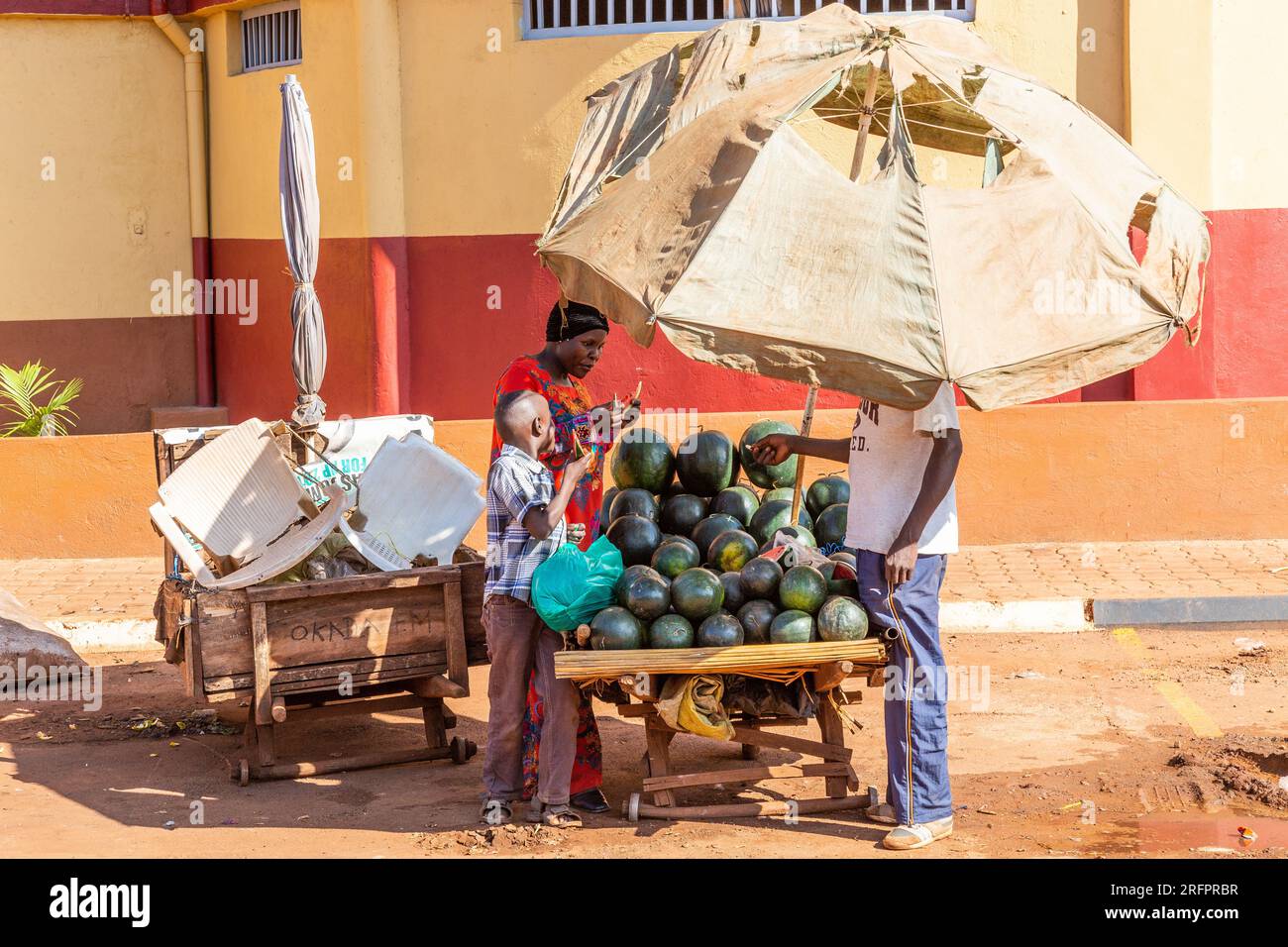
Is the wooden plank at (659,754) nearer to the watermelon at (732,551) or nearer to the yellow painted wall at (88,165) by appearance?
the watermelon at (732,551)

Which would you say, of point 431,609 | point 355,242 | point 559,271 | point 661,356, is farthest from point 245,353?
point 559,271

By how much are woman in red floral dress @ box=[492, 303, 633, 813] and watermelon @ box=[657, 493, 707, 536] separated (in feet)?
1.61

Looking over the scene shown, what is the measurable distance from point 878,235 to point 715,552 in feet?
6.08

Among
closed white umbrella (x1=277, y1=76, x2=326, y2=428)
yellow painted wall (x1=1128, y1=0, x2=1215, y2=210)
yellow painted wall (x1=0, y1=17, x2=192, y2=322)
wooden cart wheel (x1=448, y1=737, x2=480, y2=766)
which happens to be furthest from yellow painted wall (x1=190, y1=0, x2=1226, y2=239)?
wooden cart wheel (x1=448, y1=737, x2=480, y2=766)

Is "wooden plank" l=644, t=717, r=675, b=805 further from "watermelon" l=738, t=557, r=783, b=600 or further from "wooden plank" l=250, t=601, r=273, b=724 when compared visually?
"wooden plank" l=250, t=601, r=273, b=724

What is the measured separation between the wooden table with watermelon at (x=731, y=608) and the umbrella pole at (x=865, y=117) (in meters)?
1.37

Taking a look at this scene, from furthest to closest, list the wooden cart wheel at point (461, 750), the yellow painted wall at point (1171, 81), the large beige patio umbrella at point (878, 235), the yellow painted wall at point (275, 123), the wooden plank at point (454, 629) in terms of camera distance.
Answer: the yellow painted wall at point (275, 123)
the yellow painted wall at point (1171, 81)
the wooden cart wheel at point (461, 750)
the wooden plank at point (454, 629)
the large beige patio umbrella at point (878, 235)

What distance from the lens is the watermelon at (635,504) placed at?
6801 millimetres

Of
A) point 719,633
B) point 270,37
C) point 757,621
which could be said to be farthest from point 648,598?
point 270,37

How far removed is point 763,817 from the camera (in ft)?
20.8

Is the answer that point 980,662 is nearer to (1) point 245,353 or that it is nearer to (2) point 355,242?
(2) point 355,242

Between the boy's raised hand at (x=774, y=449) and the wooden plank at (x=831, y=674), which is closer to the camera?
the wooden plank at (x=831, y=674)

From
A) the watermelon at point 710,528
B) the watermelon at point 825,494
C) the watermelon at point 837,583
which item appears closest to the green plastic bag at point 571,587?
the watermelon at point 710,528

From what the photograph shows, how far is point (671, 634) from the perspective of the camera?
5906mm
